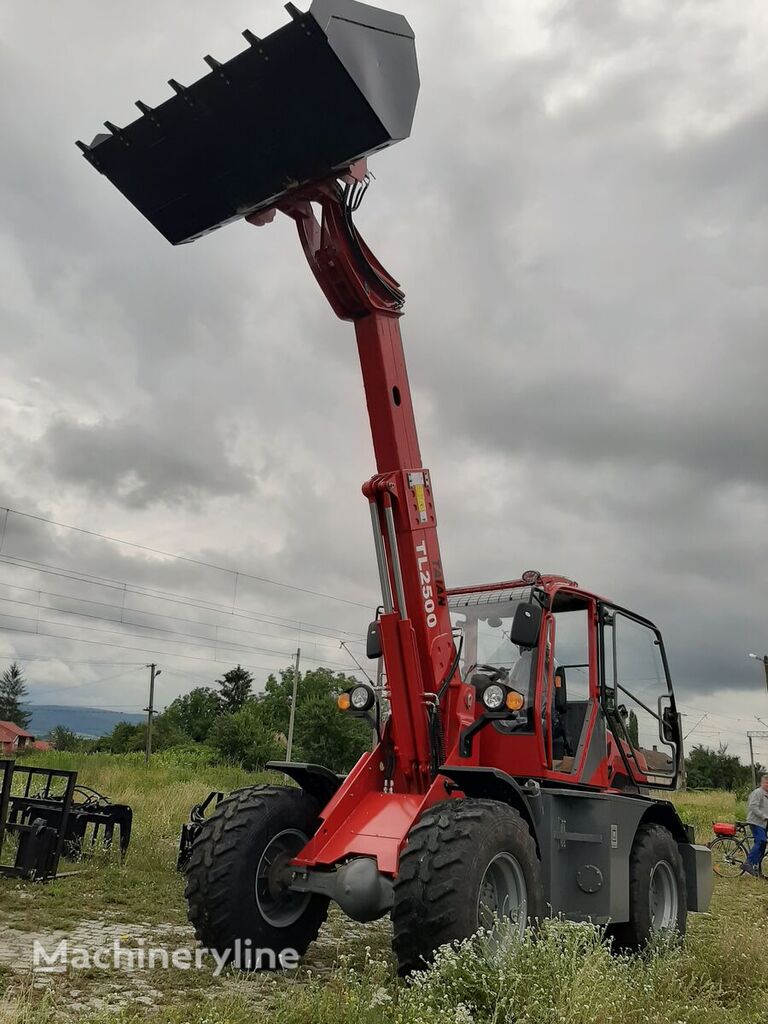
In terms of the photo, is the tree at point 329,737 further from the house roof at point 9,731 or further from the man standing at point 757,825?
the man standing at point 757,825

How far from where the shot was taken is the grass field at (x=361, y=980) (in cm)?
461

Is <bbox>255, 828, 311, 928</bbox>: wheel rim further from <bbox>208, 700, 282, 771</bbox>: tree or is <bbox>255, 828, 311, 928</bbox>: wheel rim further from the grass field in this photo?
<bbox>208, 700, 282, 771</bbox>: tree

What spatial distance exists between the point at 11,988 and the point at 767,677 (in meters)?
34.1

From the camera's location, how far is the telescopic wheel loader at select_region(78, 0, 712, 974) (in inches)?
230

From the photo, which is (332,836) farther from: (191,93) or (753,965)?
(191,93)

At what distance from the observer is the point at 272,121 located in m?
6.46

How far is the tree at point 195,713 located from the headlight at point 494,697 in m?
84.6

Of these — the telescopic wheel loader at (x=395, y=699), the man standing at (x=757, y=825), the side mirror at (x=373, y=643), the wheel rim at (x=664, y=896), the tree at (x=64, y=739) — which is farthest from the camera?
the tree at (x=64, y=739)

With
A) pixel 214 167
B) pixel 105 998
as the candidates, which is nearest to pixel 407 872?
pixel 105 998

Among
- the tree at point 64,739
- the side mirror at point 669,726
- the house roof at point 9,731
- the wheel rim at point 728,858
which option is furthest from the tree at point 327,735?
the side mirror at point 669,726

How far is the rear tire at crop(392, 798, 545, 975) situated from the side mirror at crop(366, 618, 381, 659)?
176 centimetres

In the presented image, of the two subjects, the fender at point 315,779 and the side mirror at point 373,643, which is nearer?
the fender at point 315,779

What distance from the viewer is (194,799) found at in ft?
55.1

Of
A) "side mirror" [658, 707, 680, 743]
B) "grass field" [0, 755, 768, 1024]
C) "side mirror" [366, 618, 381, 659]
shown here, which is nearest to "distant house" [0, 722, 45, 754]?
"grass field" [0, 755, 768, 1024]
